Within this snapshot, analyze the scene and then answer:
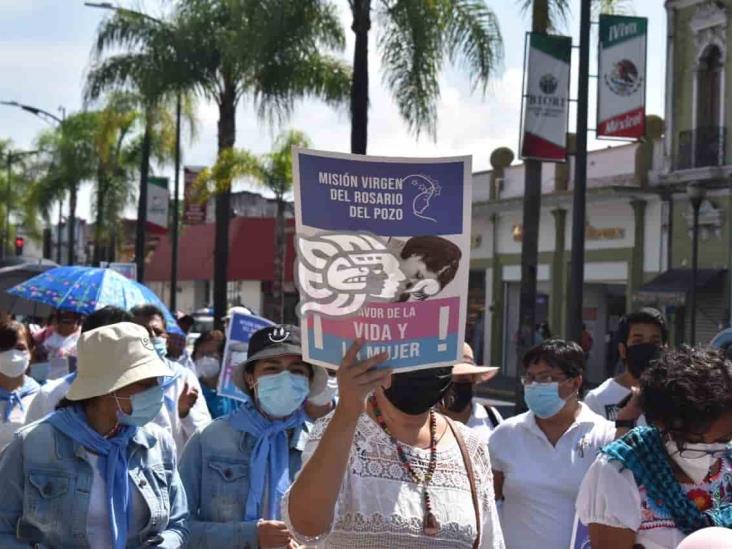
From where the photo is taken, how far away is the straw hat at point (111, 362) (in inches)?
181

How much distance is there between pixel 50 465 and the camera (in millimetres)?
4449

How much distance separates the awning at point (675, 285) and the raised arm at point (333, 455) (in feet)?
93.7

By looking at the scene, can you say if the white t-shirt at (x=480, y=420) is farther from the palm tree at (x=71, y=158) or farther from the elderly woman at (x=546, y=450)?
the palm tree at (x=71, y=158)

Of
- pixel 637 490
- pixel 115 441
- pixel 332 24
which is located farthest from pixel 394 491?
pixel 332 24

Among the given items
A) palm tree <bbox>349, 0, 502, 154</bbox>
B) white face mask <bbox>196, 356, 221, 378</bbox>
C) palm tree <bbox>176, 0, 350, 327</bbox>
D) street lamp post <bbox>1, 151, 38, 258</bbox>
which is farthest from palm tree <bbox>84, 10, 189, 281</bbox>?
street lamp post <bbox>1, 151, 38, 258</bbox>

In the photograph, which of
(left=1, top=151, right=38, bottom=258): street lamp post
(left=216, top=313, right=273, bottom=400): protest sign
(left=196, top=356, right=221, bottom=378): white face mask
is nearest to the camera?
(left=216, top=313, right=273, bottom=400): protest sign

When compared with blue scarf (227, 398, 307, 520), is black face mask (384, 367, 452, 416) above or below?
above

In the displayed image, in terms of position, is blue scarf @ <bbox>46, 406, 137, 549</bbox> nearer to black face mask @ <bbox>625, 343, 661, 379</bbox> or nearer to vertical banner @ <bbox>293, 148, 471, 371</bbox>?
vertical banner @ <bbox>293, 148, 471, 371</bbox>

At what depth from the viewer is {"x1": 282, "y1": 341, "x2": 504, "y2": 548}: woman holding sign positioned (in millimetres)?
3322

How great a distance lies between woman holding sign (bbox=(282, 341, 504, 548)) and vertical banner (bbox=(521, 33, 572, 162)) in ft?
48.4

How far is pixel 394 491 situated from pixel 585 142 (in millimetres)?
13405

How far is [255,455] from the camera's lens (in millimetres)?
5223

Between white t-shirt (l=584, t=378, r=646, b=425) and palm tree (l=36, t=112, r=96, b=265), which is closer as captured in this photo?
white t-shirt (l=584, t=378, r=646, b=425)

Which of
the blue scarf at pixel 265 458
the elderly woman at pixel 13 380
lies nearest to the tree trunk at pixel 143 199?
the elderly woman at pixel 13 380
